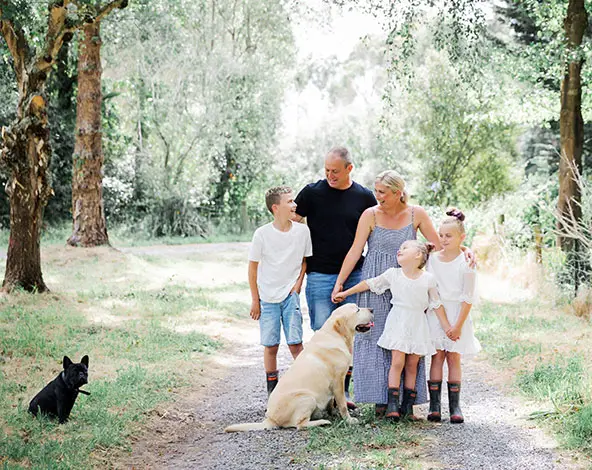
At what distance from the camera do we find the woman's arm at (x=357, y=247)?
5805mm

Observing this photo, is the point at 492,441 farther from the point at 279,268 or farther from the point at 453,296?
the point at 279,268

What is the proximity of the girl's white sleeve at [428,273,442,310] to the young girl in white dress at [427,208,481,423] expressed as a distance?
101 mm

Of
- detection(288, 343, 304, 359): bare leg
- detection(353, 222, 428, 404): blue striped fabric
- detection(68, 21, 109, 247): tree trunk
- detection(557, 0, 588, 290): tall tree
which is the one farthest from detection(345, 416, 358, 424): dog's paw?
detection(68, 21, 109, 247): tree trunk

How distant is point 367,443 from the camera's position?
500 cm

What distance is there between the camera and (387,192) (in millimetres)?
5547

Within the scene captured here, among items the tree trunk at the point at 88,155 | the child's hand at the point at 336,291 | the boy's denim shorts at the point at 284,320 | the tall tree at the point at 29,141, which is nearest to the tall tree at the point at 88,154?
the tree trunk at the point at 88,155

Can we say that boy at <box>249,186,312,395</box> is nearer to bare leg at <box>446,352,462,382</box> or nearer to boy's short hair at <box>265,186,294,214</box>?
boy's short hair at <box>265,186,294,214</box>

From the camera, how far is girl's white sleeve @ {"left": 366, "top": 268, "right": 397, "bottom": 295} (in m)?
5.67

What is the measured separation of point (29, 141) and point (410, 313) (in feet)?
25.0

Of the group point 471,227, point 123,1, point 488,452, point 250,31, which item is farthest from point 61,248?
point 250,31

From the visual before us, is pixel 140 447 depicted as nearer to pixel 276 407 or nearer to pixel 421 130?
pixel 276 407

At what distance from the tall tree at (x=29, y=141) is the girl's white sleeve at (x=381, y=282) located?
7.10 m

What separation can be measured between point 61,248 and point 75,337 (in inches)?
304

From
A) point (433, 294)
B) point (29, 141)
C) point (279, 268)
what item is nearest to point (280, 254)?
point (279, 268)
